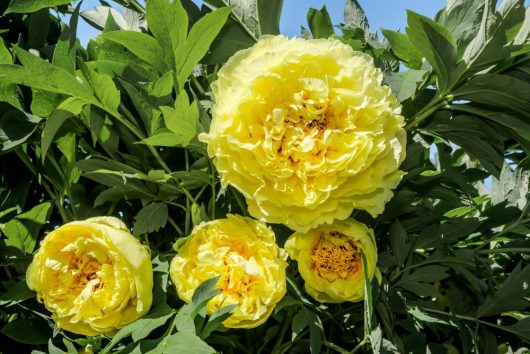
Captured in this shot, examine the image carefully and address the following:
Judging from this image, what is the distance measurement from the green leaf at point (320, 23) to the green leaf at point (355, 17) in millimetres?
127

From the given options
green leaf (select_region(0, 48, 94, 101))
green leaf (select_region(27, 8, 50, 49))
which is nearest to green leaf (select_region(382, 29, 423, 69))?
green leaf (select_region(0, 48, 94, 101))

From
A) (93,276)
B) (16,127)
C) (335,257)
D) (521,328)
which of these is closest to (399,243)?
(335,257)

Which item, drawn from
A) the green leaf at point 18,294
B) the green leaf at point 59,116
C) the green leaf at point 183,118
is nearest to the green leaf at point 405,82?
the green leaf at point 183,118

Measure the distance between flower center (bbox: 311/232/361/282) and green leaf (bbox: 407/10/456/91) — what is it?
0.66 ft

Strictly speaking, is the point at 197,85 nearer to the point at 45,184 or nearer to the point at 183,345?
the point at 45,184

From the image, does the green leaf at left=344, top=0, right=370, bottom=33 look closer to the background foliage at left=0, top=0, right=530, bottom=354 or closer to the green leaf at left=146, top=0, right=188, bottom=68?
the background foliage at left=0, top=0, right=530, bottom=354

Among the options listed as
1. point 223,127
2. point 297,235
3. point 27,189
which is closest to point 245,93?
point 223,127

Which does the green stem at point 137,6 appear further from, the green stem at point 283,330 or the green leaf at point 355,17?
the green stem at point 283,330

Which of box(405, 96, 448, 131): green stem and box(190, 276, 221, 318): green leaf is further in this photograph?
box(405, 96, 448, 131): green stem

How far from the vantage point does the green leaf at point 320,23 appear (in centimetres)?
74

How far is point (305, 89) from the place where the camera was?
0.62m

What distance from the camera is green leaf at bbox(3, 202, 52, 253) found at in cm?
72

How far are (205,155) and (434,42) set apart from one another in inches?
9.9

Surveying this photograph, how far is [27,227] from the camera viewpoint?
73 centimetres
